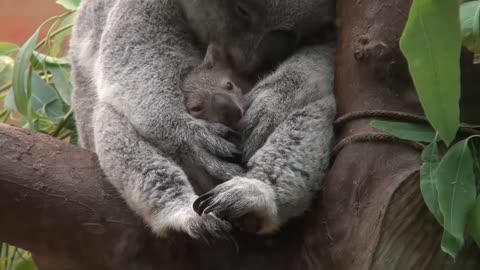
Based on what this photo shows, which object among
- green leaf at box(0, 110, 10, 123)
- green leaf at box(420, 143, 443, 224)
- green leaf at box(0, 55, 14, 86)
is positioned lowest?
green leaf at box(0, 110, 10, 123)

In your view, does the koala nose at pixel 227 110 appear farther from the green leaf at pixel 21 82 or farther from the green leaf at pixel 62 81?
the green leaf at pixel 62 81

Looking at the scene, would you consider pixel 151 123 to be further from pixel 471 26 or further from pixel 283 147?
pixel 471 26

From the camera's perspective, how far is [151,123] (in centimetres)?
205

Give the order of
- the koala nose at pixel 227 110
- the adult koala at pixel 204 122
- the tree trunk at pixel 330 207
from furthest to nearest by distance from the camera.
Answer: the koala nose at pixel 227 110 < the adult koala at pixel 204 122 < the tree trunk at pixel 330 207

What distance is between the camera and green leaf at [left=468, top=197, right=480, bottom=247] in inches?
63.1

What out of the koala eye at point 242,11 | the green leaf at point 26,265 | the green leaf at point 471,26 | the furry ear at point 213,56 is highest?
the green leaf at point 471,26

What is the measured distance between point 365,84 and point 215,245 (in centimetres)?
58

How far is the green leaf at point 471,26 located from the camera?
5.29 feet

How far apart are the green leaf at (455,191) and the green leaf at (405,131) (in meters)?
0.09

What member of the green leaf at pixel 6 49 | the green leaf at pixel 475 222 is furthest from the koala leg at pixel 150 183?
the green leaf at pixel 6 49

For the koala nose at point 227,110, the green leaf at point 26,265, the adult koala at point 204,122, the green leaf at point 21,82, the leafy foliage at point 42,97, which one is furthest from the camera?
the leafy foliage at point 42,97

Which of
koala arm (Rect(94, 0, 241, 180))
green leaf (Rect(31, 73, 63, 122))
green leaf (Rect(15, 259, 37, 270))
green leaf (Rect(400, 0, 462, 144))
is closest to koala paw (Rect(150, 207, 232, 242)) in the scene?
koala arm (Rect(94, 0, 241, 180))

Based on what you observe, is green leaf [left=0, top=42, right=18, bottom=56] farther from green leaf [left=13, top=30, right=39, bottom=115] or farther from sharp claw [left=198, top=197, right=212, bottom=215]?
sharp claw [left=198, top=197, right=212, bottom=215]

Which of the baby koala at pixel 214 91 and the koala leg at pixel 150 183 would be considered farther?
the baby koala at pixel 214 91
